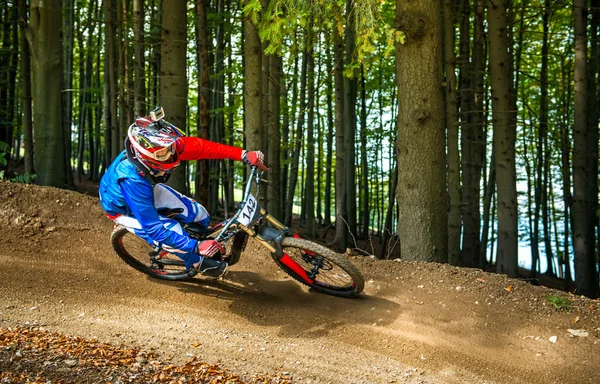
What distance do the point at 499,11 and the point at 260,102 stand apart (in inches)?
211

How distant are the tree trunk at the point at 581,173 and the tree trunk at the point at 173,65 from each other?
8417 mm

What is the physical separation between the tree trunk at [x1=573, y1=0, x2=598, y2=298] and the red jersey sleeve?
8.88 metres

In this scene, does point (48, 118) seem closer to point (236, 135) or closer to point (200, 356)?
point (200, 356)

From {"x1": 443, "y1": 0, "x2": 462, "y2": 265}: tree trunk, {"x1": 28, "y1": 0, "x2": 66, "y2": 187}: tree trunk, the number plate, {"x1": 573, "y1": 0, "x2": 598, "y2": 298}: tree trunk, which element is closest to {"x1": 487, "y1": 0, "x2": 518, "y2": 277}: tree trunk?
{"x1": 443, "y1": 0, "x2": 462, "y2": 265}: tree trunk

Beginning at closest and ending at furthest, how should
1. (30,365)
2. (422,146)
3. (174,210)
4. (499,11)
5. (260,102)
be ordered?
(30,365) < (174,210) < (422,146) < (260,102) < (499,11)

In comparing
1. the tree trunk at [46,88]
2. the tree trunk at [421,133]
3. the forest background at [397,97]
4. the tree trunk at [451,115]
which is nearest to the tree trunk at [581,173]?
the forest background at [397,97]

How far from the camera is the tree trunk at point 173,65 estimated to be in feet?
30.0

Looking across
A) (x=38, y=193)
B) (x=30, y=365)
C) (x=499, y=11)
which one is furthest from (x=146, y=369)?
(x=499, y=11)

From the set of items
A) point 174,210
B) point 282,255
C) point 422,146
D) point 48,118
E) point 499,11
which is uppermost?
point 499,11

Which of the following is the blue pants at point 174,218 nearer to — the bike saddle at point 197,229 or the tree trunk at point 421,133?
the bike saddle at point 197,229

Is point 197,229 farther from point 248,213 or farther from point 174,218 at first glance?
point 248,213

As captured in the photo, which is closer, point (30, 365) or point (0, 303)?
point (30, 365)

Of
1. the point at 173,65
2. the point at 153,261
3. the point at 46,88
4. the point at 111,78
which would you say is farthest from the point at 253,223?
the point at 111,78

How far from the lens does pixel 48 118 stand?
908 centimetres
